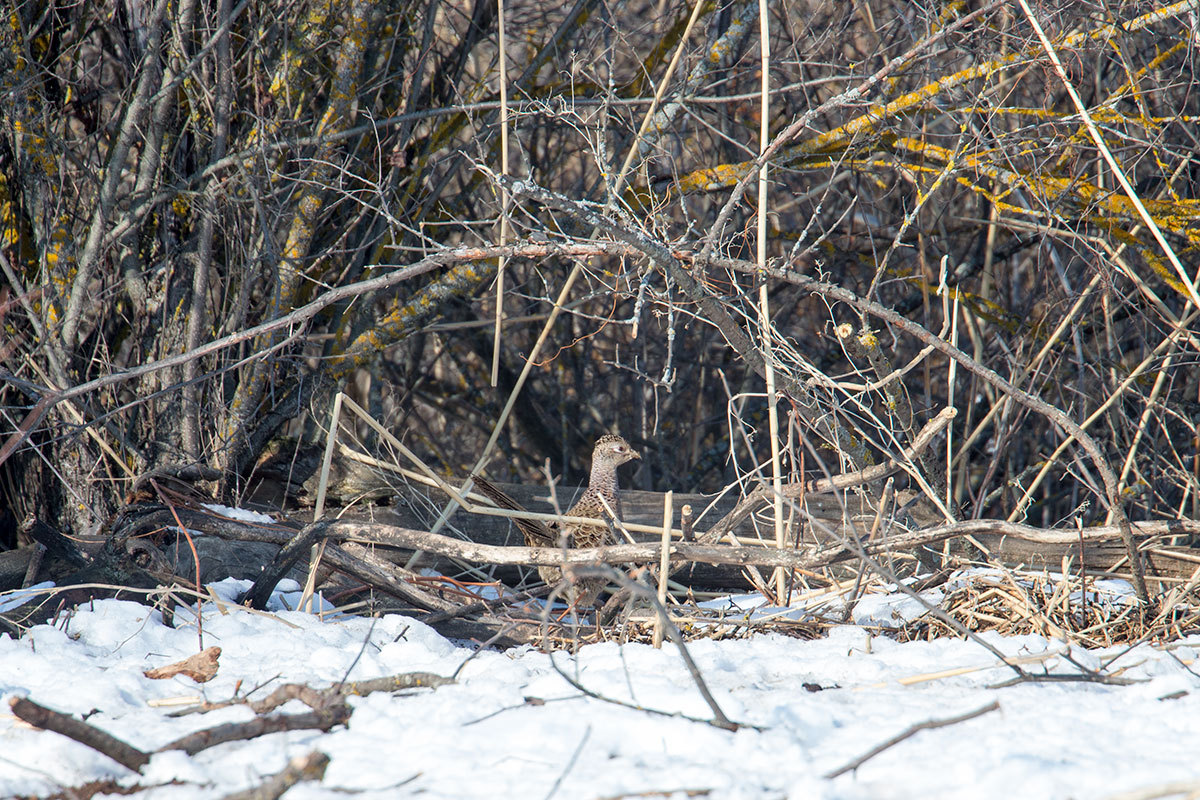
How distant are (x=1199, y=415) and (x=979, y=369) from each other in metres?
2.82

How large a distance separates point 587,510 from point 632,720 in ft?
6.81

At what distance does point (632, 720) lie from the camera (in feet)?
5.48

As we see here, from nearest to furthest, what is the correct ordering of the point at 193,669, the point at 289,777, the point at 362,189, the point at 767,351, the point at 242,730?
1. the point at 289,777
2. the point at 242,730
3. the point at 193,669
4. the point at 767,351
5. the point at 362,189

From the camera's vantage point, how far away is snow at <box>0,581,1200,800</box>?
1.44m

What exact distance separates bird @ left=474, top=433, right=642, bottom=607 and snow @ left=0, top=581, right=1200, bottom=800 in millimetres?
833

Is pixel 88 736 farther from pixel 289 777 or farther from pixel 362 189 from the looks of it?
pixel 362 189

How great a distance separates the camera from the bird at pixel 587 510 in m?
3.29

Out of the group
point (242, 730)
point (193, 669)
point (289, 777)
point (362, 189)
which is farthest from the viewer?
point (362, 189)

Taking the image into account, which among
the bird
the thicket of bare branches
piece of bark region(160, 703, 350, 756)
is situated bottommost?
the bird

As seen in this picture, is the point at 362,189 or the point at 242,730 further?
the point at 362,189

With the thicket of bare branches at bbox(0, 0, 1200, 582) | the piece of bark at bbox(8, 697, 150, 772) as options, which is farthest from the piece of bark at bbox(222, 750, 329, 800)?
the thicket of bare branches at bbox(0, 0, 1200, 582)

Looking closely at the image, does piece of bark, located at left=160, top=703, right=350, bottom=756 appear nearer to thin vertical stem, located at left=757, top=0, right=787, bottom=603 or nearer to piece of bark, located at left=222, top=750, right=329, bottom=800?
piece of bark, located at left=222, top=750, right=329, bottom=800

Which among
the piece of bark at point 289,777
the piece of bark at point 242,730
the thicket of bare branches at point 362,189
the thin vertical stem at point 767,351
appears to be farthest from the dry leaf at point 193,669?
the thicket of bare branches at point 362,189

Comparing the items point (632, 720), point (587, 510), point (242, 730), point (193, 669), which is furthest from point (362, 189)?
point (632, 720)
